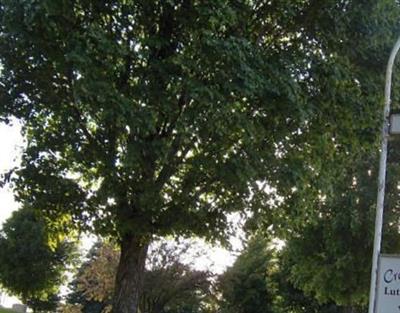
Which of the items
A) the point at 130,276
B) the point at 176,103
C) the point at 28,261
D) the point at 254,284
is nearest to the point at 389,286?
the point at 176,103

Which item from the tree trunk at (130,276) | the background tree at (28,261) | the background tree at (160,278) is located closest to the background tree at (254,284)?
the background tree at (160,278)

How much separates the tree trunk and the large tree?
0.11ft

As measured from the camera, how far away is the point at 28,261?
101ft

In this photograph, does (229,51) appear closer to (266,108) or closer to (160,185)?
(266,108)

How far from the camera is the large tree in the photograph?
9.62 metres

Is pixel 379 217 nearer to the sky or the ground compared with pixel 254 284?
nearer to the ground

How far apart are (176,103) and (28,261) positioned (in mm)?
22579

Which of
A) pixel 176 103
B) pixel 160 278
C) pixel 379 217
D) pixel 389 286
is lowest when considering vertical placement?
pixel 389 286

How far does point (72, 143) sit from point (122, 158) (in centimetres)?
125

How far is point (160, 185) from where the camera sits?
11.3m

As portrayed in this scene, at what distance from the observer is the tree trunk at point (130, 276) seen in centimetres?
1184

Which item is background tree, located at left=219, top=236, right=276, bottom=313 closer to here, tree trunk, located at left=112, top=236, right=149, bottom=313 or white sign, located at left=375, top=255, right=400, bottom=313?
tree trunk, located at left=112, top=236, right=149, bottom=313

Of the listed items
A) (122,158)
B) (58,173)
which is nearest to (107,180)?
(122,158)

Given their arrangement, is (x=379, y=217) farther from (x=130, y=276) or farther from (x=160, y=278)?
(x=160, y=278)
